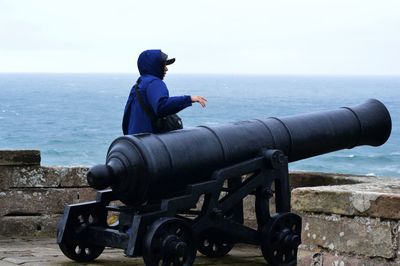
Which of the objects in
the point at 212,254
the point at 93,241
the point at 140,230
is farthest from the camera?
the point at 212,254

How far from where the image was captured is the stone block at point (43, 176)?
891 centimetres

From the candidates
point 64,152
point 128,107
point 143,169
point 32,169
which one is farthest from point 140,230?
point 64,152

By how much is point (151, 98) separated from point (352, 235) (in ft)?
7.79

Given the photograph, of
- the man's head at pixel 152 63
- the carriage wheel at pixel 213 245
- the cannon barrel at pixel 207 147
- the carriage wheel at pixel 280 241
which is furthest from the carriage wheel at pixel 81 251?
the man's head at pixel 152 63

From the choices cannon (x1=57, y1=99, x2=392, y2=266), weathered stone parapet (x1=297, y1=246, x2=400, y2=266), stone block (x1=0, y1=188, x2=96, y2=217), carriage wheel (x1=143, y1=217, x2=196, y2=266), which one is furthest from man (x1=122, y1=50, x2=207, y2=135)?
weathered stone parapet (x1=297, y1=246, x2=400, y2=266)

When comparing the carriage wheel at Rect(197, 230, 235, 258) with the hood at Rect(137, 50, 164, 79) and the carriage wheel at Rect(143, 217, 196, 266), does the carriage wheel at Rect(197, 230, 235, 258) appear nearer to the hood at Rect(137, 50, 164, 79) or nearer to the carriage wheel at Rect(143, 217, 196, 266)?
the carriage wheel at Rect(143, 217, 196, 266)

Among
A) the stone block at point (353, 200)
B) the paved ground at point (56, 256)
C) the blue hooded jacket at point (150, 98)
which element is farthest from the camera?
the paved ground at point (56, 256)

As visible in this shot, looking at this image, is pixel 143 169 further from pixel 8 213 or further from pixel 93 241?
pixel 8 213

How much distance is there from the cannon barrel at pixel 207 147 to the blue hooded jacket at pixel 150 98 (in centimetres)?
22

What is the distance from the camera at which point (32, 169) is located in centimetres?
894

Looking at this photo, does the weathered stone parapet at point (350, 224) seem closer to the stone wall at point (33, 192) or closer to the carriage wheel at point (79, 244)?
the carriage wheel at point (79, 244)

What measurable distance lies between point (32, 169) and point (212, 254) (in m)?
2.06

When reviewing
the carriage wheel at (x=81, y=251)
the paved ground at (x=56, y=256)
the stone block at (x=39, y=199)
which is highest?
the stone block at (x=39, y=199)

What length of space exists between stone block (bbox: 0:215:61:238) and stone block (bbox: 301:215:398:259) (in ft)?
12.7
